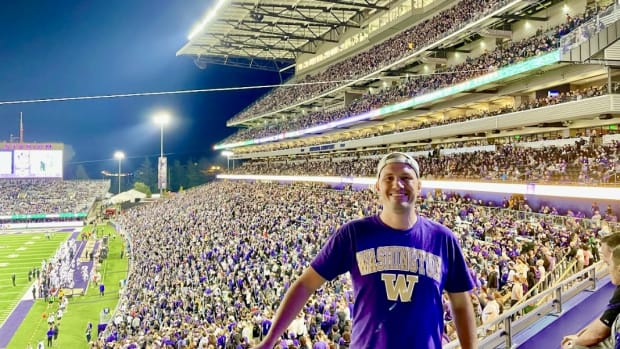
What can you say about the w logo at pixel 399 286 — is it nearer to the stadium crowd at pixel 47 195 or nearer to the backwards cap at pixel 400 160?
the backwards cap at pixel 400 160

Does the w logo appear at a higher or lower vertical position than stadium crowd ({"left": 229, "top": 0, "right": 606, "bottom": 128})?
lower

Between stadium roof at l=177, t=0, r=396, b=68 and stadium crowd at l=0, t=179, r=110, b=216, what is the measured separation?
964 inches

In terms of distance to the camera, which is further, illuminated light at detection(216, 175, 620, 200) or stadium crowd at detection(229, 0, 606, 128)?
stadium crowd at detection(229, 0, 606, 128)

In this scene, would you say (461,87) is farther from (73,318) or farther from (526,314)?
(73,318)

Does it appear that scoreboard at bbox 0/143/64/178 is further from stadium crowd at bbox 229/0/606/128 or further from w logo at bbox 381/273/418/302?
w logo at bbox 381/273/418/302

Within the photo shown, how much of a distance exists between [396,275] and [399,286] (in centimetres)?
5

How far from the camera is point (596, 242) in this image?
1023 centimetres

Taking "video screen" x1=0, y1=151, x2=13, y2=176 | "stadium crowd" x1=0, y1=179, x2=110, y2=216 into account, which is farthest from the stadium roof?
"video screen" x1=0, y1=151, x2=13, y2=176

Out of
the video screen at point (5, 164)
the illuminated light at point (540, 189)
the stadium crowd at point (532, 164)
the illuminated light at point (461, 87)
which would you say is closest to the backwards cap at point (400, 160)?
the illuminated light at point (540, 189)

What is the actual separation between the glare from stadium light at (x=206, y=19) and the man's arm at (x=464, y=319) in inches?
1632

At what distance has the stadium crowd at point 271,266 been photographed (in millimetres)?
8906

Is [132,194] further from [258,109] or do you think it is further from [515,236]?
[515,236]

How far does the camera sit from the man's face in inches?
74.3

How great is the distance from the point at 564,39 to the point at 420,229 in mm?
19001
